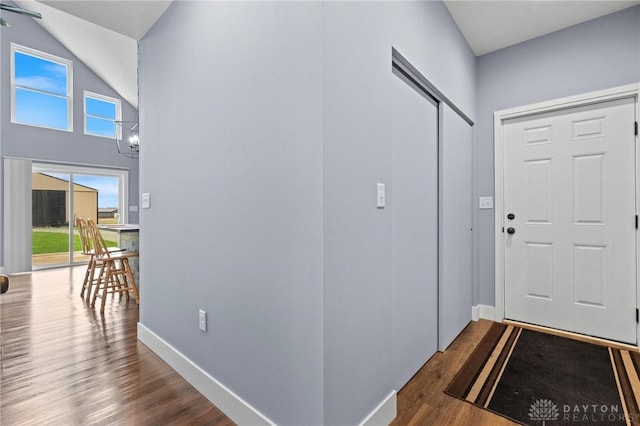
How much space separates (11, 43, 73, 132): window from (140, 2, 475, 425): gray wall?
5.83 metres

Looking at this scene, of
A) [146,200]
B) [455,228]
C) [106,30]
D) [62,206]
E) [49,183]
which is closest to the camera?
[146,200]

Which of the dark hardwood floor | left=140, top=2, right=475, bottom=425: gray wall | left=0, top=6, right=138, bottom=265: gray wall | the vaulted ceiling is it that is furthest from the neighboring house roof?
left=140, top=2, right=475, bottom=425: gray wall

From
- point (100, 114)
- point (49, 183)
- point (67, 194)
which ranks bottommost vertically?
point (67, 194)

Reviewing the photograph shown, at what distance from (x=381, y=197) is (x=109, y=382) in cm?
200

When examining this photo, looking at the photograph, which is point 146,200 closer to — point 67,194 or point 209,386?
point 209,386

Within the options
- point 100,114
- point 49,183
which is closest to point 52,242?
point 49,183

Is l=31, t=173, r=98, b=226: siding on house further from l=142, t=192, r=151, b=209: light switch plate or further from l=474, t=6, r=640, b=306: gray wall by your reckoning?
l=474, t=6, r=640, b=306: gray wall

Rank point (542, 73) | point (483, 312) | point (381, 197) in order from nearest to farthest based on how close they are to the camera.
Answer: point (381, 197)
point (542, 73)
point (483, 312)

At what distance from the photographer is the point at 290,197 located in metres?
1.20

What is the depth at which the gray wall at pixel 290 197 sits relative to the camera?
1120mm

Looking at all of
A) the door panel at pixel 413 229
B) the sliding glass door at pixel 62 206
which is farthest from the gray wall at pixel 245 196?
the sliding glass door at pixel 62 206

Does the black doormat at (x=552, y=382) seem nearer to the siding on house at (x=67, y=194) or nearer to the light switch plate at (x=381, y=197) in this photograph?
the light switch plate at (x=381, y=197)

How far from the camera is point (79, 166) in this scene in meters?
6.02

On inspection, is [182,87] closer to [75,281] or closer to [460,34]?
[460,34]
